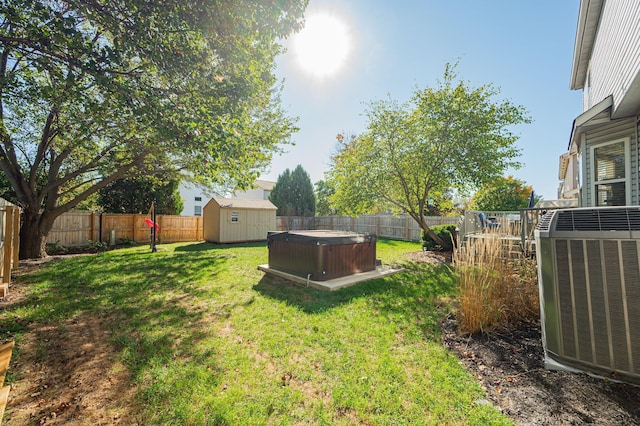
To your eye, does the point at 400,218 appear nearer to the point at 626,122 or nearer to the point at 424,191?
the point at 424,191

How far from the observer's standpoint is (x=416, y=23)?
615 centimetres

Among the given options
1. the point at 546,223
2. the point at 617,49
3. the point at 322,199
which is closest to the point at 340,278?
the point at 546,223

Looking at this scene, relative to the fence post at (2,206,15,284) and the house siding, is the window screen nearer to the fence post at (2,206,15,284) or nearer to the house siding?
the house siding

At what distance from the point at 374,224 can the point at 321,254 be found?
39.5 ft

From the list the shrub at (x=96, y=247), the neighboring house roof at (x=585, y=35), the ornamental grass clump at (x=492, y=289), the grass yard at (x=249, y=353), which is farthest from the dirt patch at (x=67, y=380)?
the neighboring house roof at (x=585, y=35)

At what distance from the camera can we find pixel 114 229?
1207cm

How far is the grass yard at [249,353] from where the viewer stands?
1.95m

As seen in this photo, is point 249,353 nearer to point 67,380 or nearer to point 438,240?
point 67,380

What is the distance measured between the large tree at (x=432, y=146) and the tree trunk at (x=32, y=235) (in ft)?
31.2

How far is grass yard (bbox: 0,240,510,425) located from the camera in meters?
1.95

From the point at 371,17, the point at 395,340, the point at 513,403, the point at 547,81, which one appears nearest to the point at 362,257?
the point at 395,340

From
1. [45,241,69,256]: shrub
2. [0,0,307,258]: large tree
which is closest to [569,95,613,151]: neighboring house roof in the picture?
[0,0,307,258]: large tree

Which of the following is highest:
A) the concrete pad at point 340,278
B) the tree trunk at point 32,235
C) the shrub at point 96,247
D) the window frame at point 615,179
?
the window frame at point 615,179

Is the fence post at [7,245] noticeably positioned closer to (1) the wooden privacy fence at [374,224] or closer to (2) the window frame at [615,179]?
(2) the window frame at [615,179]
